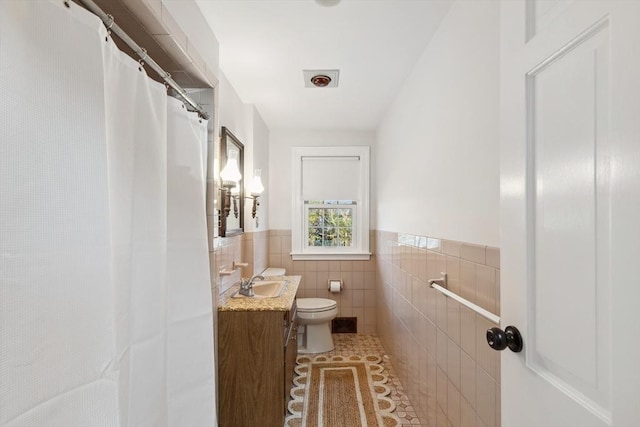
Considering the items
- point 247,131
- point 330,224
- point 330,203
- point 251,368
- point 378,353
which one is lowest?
point 378,353

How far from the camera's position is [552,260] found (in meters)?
0.67

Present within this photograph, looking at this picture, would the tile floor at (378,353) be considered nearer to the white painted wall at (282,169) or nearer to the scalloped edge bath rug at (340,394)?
the scalloped edge bath rug at (340,394)

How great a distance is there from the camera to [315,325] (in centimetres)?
305

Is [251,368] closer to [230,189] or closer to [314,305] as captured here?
[230,189]

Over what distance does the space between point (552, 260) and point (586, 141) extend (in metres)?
0.24

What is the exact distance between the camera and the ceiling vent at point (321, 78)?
223 cm

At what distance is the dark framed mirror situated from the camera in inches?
79.9

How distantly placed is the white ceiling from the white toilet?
1.83m

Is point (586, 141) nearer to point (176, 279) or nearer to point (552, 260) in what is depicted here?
point (552, 260)

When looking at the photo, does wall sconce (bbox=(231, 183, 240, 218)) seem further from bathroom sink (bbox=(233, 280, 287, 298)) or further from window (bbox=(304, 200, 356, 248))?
window (bbox=(304, 200, 356, 248))

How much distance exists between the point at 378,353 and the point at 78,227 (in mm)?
2890

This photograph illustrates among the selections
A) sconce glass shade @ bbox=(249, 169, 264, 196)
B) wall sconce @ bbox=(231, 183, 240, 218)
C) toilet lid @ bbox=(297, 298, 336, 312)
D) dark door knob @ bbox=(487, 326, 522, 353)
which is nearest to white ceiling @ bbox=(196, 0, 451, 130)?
sconce glass shade @ bbox=(249, 169, 264, 196)

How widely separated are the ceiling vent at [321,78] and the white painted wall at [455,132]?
0.53m

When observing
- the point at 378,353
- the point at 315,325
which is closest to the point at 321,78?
the point at 315,325
